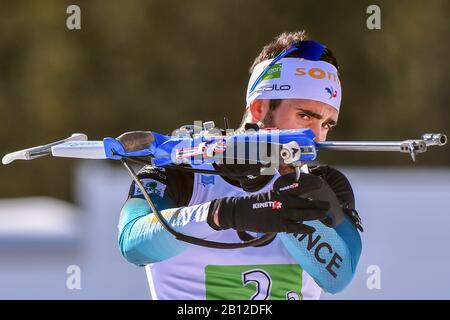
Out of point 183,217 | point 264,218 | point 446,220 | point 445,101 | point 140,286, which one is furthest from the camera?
point 445,101

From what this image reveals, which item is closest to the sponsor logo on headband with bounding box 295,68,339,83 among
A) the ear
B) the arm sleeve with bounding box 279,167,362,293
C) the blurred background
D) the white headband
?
the white headband

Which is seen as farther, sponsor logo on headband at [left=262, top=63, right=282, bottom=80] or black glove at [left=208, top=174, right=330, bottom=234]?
sponsor logo on headband at [left=262, top=63, right=282, bottom=80]

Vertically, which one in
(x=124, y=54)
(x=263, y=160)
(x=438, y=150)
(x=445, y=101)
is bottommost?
(x=263, y=160)

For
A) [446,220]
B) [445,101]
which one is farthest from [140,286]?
[445,101]

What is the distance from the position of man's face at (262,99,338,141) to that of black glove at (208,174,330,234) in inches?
17.8

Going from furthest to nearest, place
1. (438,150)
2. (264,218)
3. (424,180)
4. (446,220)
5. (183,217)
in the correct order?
1. (438,150)
2. (424,180)
3. (446,220)
4. (183,217)
5. (264,218)

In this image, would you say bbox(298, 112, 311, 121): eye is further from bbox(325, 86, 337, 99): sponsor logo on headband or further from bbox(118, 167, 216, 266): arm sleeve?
bbox(118, 167, 216, 266): arm sleeve

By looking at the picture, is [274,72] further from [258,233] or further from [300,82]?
[258,233]

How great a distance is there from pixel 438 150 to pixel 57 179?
3.58 m

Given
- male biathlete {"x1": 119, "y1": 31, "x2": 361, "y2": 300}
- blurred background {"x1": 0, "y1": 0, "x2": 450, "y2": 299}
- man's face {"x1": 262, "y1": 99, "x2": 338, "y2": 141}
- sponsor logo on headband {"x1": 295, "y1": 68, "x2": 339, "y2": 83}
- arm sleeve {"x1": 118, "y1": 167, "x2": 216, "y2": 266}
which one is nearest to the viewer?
arm sleeve {"x1": 118, "y1": 167, "x2": 216, "y2": 266}

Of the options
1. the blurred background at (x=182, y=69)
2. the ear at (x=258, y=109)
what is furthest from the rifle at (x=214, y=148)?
the blurred background at (x=182, y=69)

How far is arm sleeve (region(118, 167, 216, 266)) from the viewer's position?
219 centimetres

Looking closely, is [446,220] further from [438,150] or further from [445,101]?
[445,101]

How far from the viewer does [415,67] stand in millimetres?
8688
